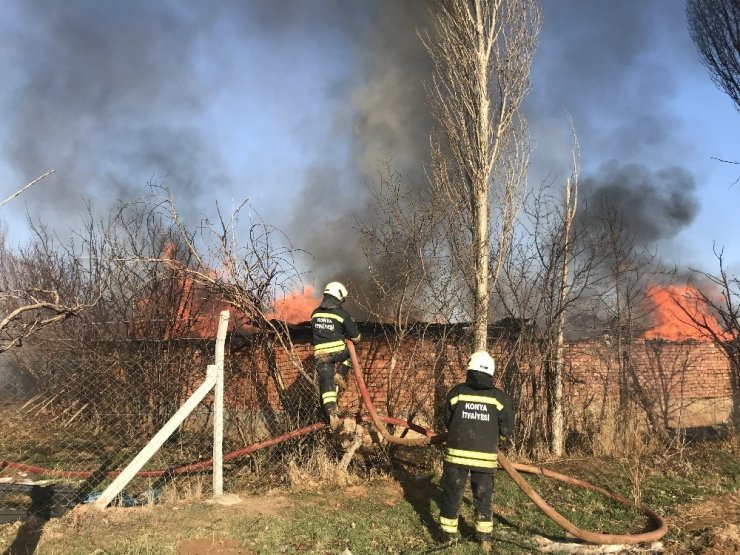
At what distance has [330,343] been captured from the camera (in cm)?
588

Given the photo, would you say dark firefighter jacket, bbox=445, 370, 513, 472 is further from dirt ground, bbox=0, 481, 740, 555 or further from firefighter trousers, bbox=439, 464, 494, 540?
dirt ground, bbox=0, 481, 740, 555

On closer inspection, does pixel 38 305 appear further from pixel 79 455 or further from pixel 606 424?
pixel 606 424

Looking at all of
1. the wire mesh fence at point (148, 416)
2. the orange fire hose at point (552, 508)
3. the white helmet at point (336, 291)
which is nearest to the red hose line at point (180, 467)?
the wire mesh fence at point (148, 416)

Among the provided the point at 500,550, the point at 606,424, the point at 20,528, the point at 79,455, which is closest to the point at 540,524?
the point at 500,550

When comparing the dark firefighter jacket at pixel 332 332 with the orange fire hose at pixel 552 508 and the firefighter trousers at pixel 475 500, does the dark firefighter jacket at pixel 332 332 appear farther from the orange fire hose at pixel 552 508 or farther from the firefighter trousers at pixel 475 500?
the firefighter trousers at pixel 475 500

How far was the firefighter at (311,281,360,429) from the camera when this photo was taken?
5820 mm

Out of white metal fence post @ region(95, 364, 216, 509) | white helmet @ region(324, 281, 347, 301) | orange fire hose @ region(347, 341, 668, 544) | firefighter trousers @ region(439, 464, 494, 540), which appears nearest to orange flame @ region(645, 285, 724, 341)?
orange fire hose @ region(347, 341, 668, 544)

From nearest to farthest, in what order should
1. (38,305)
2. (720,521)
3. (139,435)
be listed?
(38,305), (720,521), (139,435)

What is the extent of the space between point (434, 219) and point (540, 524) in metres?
3.96

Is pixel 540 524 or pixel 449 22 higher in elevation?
pixel 449 22

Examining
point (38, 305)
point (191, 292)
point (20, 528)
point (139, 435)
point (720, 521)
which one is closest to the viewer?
point (38, 305)

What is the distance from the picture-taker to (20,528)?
4.21 meters

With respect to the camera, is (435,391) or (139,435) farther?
(435,391)

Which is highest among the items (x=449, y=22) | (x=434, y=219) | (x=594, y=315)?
(x=449, y=22)
